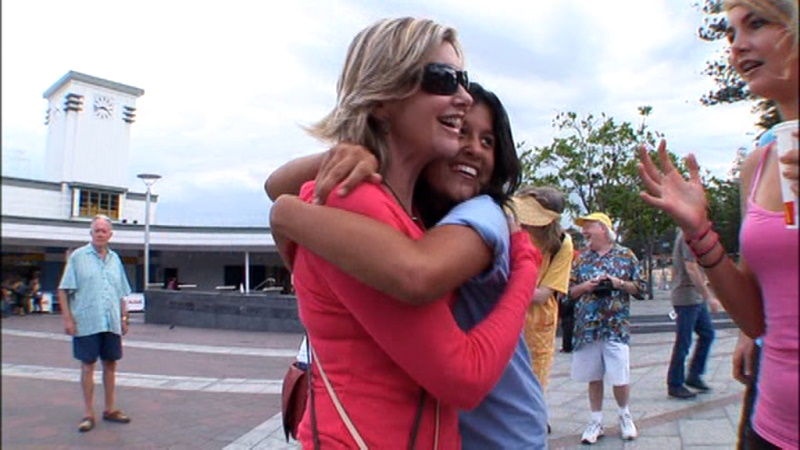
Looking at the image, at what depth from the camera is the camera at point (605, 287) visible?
4477 millimetres

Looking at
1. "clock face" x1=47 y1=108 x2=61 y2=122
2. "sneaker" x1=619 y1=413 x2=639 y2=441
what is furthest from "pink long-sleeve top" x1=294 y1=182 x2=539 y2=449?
"sneaker" x1=619 y1=413 x2=639 y2=441

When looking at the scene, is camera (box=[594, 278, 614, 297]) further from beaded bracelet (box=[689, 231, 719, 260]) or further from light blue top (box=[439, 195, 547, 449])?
light blue top (box=[439, 195, 547, 449])

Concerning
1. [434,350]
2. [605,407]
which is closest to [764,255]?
[434,350]

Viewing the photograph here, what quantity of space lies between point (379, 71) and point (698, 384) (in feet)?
19.6

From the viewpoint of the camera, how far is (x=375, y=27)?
1232mm

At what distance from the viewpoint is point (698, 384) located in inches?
230

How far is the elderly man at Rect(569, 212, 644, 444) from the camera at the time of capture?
435 cm

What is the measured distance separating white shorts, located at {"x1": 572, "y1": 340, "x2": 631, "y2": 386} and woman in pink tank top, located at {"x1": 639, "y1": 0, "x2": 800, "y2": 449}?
111 inches

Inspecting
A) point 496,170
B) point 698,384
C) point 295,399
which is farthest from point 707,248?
point 698,384

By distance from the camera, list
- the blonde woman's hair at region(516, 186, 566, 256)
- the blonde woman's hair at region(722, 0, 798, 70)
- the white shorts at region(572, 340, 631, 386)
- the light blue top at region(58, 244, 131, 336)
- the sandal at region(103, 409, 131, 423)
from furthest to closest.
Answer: the white shorts at region(572, 340, 631, 386) < the blonde woman's hair at region(516, 186, 566, 256) < the sandal at region(103, 409, 131, 423) < the light blue top at region(58, 244, 131, 336) < the blonde woman's hair at region(722, 0, 798, 70)

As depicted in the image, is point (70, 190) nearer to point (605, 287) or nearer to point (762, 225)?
point (762, 225)

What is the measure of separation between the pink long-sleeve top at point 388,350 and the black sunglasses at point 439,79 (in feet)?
0.87

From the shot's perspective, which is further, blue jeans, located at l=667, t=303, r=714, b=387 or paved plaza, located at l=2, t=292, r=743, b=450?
blue jeans, located at l=667, t=303, r=714, b=387

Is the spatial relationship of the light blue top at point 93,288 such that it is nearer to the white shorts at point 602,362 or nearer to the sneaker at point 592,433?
the white shorts at point 602,362
